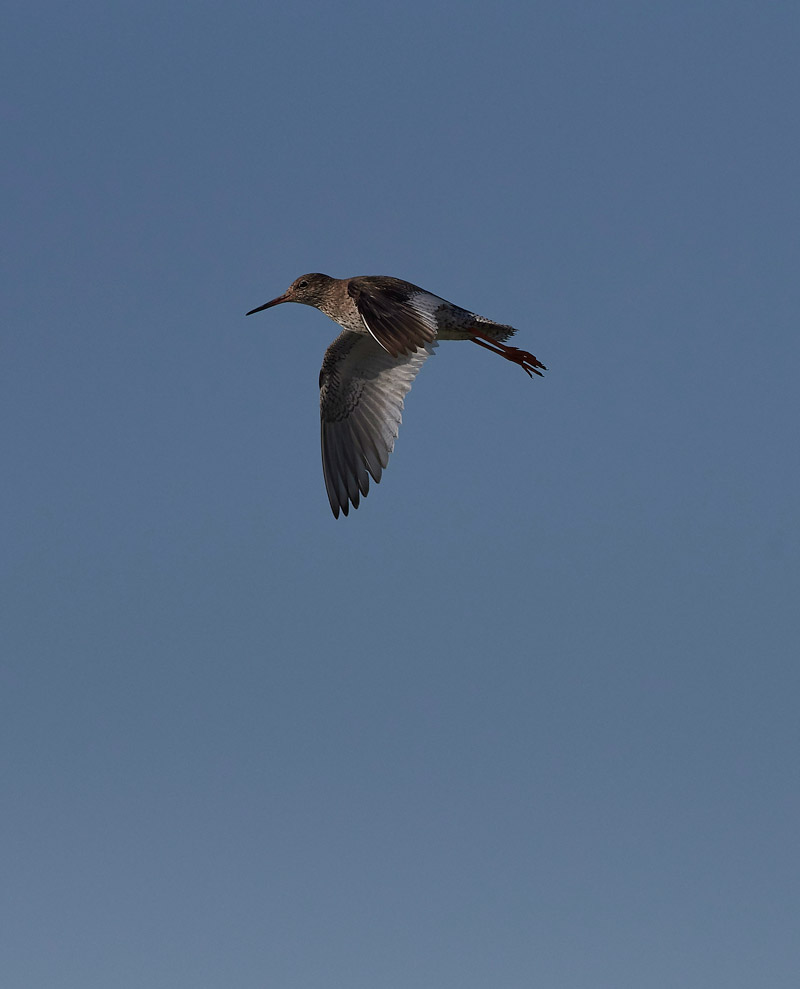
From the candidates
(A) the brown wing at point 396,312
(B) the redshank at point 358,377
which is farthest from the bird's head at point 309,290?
(A) the brown wing at point 396,312

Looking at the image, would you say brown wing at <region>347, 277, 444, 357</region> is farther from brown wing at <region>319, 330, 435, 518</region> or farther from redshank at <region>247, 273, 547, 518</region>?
brown wing at <region>319, 330, 435, 518</region>

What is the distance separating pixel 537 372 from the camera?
2464 centimetres

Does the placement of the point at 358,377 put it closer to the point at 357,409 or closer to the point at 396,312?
the point at 357,409

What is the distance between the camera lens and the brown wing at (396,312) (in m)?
20.6

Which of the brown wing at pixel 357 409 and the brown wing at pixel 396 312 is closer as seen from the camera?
the brown wing at pixel 396 312

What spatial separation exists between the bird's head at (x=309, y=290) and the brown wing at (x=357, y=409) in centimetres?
91

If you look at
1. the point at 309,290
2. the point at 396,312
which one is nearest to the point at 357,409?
the point at 309,290

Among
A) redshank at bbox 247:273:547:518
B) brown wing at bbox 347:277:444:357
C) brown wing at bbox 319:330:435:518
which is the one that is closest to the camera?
brown wing at bbox 347:277:444:357

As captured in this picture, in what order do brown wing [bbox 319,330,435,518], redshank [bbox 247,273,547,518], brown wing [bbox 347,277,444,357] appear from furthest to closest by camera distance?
1. brown wing [bbox 319,330,435,518]
2. redshank [bbox 247,273,547,518]
3. brown wing [bbox 347,277,444,357]

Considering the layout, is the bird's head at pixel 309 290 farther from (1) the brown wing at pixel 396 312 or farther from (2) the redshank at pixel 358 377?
(1) the brown wing at pixel 396 312

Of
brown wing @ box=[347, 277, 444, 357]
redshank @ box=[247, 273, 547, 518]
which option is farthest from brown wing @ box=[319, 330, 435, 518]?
brown wing @ box=[347, 277, 444, 357]

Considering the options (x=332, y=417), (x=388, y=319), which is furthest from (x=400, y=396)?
(x=388, y=319)

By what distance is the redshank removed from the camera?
24.3 metres

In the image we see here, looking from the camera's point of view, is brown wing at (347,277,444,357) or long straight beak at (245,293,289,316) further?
long straight beak at (245,293,289,316)
